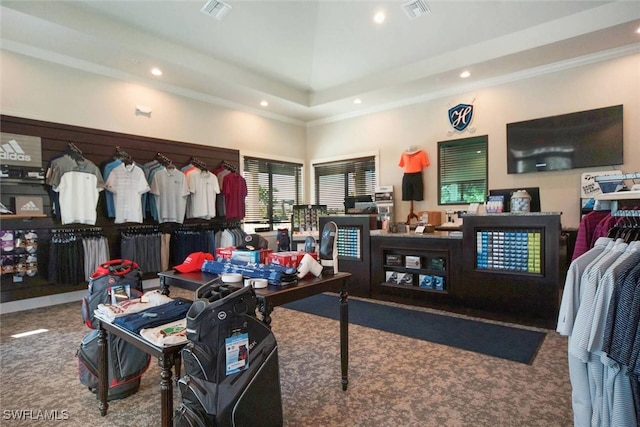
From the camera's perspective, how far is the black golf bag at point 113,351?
85.4 inches

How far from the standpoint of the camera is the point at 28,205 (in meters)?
4.36

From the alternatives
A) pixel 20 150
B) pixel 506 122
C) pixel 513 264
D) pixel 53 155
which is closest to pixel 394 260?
pixel 513 264

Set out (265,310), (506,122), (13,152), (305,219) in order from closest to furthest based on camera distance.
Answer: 1. (265,310)
2. (13,152)
3. (506,122)
4. (305,219)

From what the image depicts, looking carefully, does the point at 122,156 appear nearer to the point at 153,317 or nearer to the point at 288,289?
the point at 153,317

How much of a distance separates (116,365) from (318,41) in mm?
5069

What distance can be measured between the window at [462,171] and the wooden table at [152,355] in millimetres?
5571

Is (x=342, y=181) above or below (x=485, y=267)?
above

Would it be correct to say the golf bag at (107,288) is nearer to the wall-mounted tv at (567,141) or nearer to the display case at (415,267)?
the display case at (415,267)

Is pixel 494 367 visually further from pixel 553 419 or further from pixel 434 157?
pixel 434 157

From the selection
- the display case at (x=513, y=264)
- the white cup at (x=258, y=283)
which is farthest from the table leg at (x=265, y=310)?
the display case at (x=513, y=264)

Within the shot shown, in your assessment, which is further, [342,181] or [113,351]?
[342,181]

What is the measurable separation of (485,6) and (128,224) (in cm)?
595

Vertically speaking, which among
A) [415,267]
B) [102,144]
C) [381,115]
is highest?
[381,115]

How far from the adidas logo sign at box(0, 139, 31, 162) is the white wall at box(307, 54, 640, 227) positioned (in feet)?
18.0
